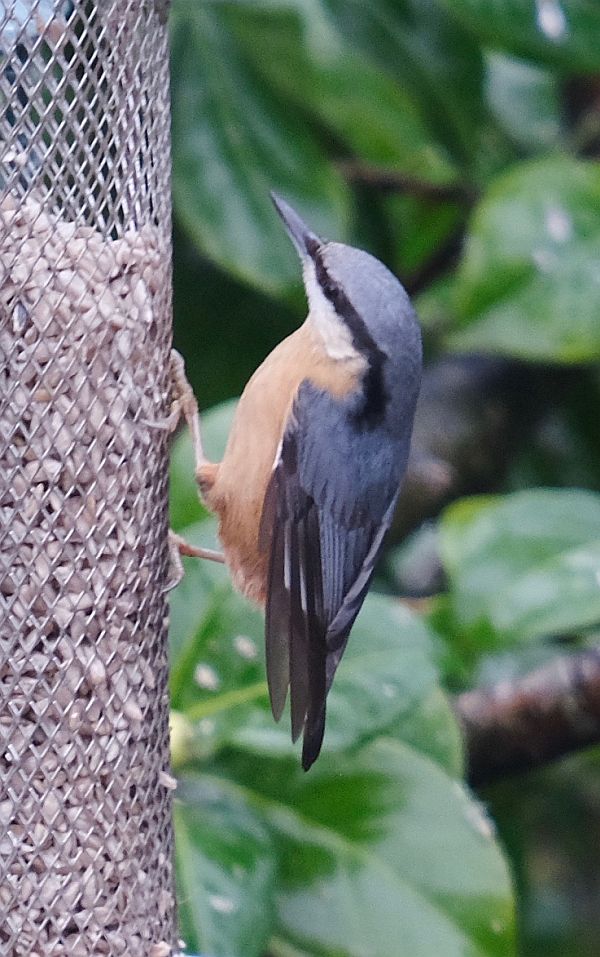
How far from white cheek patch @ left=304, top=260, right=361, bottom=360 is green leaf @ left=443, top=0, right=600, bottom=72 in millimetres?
776

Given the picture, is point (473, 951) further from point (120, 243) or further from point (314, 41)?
point (314, 41)

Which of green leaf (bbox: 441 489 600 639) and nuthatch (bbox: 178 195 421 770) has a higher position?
nuthatch (bbox: 178 195 421 770)

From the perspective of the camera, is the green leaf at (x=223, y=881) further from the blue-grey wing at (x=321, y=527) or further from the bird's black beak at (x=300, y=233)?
the bird's black beak at (x=300, y=233)

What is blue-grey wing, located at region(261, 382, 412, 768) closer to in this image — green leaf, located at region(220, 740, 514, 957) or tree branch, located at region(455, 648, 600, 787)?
green leaf, located at region(220, 740, 514, 957)

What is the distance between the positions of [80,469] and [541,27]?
5.10 feet

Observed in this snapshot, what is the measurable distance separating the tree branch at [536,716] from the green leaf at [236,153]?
104 cm

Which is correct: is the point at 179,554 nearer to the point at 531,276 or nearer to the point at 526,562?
the point at 526,562

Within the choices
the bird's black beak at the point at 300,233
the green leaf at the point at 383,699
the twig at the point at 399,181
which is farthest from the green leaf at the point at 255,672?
the twig at the point at 399,181

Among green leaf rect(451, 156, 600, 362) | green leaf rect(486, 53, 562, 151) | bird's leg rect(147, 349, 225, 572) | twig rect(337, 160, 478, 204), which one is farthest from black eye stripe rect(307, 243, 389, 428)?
green leaf rect(486, 53, 562, 151)

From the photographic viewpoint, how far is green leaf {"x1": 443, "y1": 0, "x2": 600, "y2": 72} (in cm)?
276

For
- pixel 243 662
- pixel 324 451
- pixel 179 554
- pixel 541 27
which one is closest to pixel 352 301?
pixel 324 451

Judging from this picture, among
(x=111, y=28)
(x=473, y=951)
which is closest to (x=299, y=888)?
(x=473, y=951)

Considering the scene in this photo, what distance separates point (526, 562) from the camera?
2646 millimetres

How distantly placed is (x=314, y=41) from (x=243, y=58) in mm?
204
